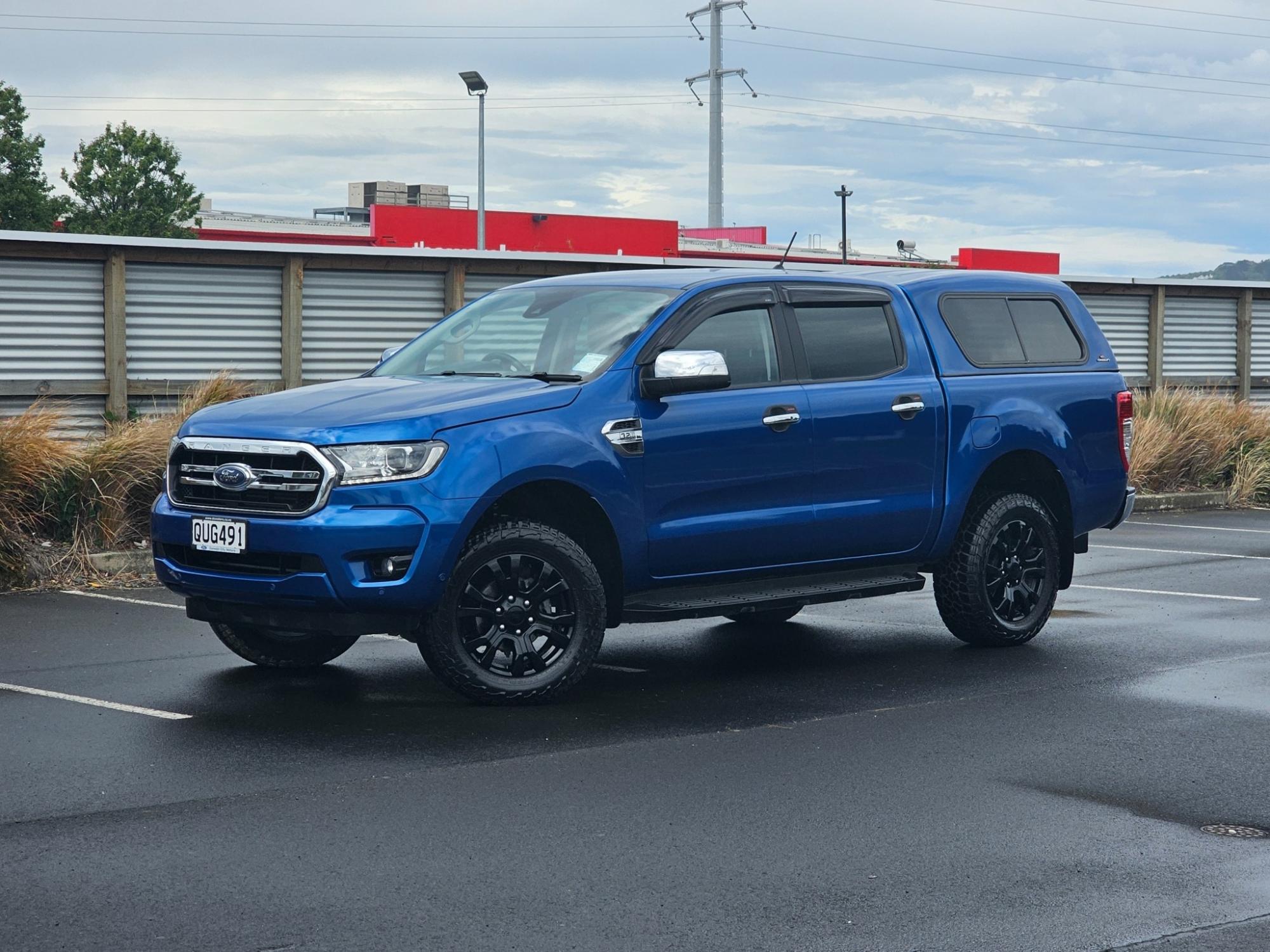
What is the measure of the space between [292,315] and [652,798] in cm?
1135

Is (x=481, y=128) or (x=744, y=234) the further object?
(x=744, y=234)

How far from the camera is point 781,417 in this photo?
8.48 m

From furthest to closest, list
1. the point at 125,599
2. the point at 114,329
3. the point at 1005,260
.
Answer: the point at 1005,260 → the point at 114,329 → the point at 125,599

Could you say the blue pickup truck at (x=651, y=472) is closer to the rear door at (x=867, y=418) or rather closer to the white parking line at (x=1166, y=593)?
the rear door at (x=867, y=418)

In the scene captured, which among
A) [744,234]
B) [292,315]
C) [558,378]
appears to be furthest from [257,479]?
[744,234]

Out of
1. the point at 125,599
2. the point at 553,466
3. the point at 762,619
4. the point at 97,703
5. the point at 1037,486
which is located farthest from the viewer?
the point at 125,599

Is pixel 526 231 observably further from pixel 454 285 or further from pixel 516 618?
pixel 516 618

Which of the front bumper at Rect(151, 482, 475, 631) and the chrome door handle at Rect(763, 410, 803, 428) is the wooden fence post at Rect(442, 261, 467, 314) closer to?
the chrome door handle at Rect(763, 410, 803, 428)

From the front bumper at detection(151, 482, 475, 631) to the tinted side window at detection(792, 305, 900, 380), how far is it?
2.29 metres

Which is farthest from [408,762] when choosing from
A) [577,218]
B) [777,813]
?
[577,218]

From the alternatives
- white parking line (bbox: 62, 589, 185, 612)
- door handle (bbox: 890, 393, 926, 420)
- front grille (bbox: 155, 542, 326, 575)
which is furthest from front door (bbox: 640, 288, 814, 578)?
white parking line (bbox: 62, 589, 185, 612)

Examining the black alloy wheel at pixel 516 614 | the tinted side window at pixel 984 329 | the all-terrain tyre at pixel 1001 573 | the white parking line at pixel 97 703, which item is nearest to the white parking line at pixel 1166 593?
the all-terrain tyre at pixel 1001 573

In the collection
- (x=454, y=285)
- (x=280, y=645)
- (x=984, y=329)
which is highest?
(x=454, y=285)

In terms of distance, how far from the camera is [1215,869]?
5410mm
